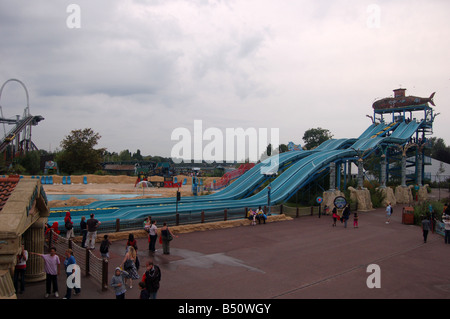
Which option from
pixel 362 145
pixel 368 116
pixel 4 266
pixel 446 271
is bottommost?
pixel 446 271

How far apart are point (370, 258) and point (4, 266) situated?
41.4 feet

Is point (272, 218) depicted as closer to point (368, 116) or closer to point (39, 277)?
point (39, 277)

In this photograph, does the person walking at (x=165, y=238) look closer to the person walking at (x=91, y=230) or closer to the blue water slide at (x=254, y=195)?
the person walking at (x=91, y=230)

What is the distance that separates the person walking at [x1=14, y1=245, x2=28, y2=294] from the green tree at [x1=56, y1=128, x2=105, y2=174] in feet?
189

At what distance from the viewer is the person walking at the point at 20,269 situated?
29.2ft

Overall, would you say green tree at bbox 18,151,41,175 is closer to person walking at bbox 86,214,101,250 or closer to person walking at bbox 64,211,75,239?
person walking at bbox 64,211,75,239

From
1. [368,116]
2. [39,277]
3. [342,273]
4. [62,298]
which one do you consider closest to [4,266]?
[62,298]

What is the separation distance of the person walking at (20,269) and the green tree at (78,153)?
189ft

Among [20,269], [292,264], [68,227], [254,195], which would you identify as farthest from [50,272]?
[254,195]

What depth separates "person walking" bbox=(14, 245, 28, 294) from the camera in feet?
29.2

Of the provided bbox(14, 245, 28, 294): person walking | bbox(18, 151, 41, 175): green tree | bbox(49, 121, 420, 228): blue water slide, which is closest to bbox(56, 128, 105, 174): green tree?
bbox(18, 151, 41, 175): green tree

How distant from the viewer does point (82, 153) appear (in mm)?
63156

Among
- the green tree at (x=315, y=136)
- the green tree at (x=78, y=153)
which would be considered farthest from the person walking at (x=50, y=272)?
the green tree at (x=315, y=136)
